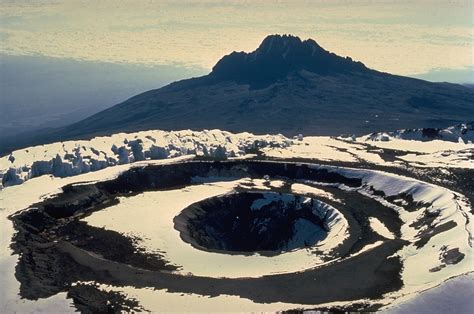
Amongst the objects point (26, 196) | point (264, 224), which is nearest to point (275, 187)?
point (264, 224)

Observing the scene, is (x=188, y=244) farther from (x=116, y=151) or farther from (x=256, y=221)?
(x=116, y=151)

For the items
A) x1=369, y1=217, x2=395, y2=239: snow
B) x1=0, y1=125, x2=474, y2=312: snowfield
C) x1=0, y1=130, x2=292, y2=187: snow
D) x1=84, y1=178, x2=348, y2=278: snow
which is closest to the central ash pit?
x1=0, y1=125, x2=474, y2=312: snowfield

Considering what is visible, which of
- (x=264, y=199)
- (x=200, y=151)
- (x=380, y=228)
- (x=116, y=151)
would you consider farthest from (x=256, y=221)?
(x=116, y=151)

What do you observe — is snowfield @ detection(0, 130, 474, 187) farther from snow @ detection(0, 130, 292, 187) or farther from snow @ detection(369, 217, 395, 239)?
snow @ detection(369, 217, 395, 239)

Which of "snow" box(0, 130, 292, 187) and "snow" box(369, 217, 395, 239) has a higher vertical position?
"snow" box(0, 130, 292, 187)

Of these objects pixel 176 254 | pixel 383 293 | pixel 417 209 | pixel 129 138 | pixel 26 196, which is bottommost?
pixel 383 293

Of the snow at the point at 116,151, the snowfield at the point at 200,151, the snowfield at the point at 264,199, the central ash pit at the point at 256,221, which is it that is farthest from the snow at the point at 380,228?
the snow at the point at 116,151

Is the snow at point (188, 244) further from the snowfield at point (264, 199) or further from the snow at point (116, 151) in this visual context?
the snow at point (116, 151)

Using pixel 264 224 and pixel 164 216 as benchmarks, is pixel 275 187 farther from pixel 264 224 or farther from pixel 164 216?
pixel 164 216
